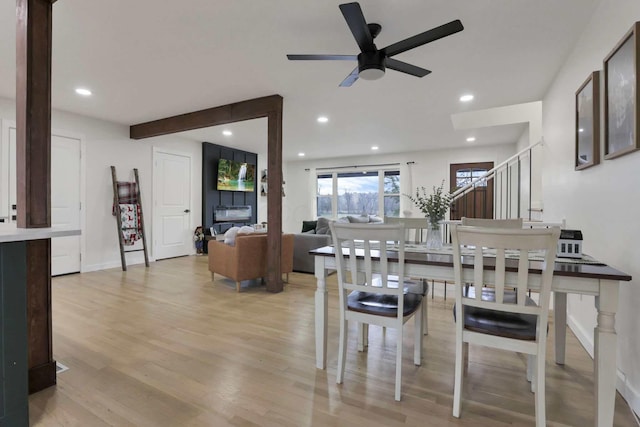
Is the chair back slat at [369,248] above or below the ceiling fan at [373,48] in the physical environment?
below

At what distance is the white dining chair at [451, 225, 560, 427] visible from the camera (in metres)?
1.38

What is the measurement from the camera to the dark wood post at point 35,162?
5.67 feet

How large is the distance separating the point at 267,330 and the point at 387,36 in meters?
2.63

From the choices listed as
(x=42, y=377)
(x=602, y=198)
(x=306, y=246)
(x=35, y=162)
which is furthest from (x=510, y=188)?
(x=42, y=377)

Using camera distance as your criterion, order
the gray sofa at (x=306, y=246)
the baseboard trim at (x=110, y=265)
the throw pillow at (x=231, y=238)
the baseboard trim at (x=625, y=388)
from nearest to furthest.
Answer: the baseboard trim at (x=625, y=388) < the throw pillow at (x=231, y=238) < the gray sofa at (x=306, y=246) < the baseboard trim at (x=110, y=265)

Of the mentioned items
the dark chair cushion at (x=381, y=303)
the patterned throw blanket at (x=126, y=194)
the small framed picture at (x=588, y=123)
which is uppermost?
the small framed picture at (x=588, y=123)

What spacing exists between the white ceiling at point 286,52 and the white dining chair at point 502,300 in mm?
1672

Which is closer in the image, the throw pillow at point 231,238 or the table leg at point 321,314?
the table leg at point 321,314

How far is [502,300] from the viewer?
1512 millimetres

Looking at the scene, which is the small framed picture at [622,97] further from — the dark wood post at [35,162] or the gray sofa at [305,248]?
the gray sofa at [305,248]

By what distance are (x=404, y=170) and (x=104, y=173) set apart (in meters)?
6.24

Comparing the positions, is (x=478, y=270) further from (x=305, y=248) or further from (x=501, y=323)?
(x=305, y=248)

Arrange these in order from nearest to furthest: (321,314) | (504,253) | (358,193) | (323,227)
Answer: (504,253), (321,314), (323,227), (358,193)

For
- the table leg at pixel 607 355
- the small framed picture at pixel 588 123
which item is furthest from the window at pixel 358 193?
the table leg at pixel 607 355
